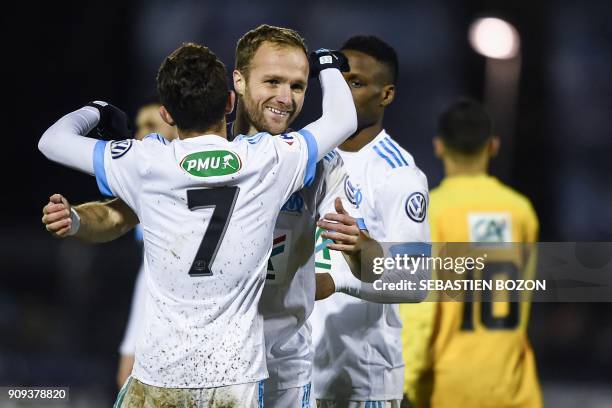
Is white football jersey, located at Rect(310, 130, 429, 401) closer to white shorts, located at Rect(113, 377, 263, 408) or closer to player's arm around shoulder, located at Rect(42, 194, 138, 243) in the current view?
player's arm around shoulder, located at Rect(42, 194, 138, 243)

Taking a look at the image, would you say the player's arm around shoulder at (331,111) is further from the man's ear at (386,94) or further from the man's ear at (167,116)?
the man's ear at (386,94)

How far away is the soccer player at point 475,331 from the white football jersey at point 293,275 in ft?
4.67

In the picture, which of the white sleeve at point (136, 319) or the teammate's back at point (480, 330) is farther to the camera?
the white sleeve at point (136, 319)

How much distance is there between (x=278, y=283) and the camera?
3.02 m

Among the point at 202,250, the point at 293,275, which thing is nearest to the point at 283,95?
the point at 293,275

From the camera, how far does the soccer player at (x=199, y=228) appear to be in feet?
8.84

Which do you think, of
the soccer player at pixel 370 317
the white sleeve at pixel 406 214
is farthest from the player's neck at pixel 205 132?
the soccer player at pixel 370 317

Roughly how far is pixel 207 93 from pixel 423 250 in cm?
114

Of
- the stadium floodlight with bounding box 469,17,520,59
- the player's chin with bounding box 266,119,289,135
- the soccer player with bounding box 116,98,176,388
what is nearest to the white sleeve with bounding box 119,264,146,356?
the soccer player with bounding box 116,98,176,388

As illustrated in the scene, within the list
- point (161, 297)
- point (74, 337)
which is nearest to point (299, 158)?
point (161, 297)

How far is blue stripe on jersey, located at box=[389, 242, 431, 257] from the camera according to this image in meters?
3.46

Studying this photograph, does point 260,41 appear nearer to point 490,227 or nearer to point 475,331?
point 490,227

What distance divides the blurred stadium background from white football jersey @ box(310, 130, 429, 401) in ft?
7.57

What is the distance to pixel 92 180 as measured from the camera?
21.2ft
